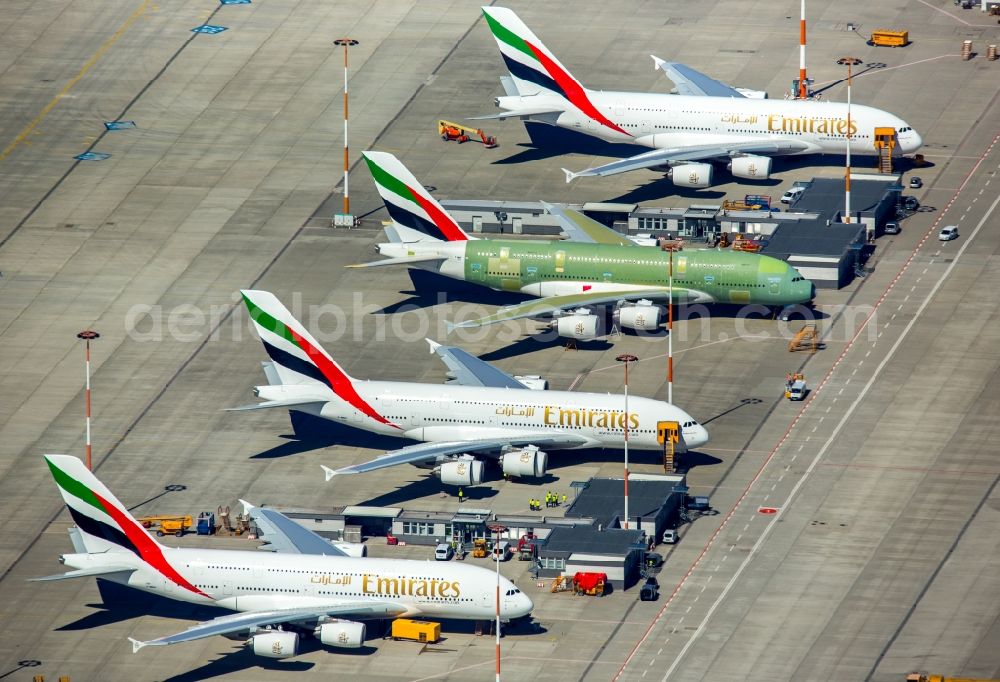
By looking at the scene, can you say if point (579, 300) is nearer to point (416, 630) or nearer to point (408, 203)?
point (408, 203)

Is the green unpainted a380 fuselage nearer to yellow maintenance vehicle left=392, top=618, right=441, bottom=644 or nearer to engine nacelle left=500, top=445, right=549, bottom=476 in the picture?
engine nacelle left=500, top=445, right=549, bottom=476

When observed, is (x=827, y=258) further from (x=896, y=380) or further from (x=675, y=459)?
(x=675, y=459)

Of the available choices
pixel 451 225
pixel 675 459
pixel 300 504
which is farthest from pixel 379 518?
pixel 451 225

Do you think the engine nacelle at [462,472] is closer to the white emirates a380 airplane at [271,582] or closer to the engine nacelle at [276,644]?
the white emirates a380 airplane at [271,582]

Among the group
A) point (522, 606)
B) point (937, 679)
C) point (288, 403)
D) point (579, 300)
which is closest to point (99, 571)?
point (288, 403)

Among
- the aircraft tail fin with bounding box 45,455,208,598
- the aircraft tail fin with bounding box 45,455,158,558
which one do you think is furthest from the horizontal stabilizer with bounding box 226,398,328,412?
the aircraft tail fin with bounding box 45,455,158,558
